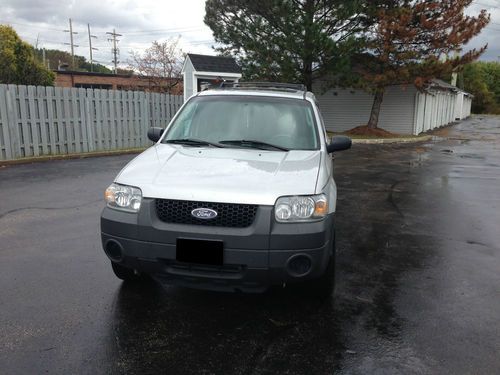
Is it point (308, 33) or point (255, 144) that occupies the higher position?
point (308, 33)

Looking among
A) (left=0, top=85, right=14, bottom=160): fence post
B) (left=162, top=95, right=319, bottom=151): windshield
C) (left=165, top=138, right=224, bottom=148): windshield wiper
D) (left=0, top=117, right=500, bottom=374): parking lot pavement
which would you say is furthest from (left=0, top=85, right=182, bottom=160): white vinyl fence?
(left=165, top=138, right=224, bottom=148): windshield wiper

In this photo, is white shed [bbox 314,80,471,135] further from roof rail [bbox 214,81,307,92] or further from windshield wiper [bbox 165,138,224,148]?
windshield wiper [bbox 165,138,224,148]

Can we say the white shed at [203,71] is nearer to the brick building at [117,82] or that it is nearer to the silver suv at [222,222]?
the brick building at [117,82]

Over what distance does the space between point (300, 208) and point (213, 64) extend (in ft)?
90.5

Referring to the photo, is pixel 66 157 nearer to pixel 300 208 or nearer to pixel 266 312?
pixel 266 312

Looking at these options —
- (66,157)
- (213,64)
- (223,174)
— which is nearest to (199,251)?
(223,174)

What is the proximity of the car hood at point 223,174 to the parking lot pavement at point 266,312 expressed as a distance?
3.41 ft

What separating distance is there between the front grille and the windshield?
1.24 meters

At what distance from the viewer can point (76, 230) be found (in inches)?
229

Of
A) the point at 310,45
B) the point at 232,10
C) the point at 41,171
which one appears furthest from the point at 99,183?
the point at 232,10

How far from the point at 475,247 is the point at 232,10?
1969 cm

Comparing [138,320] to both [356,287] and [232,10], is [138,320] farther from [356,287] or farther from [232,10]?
[232,10]

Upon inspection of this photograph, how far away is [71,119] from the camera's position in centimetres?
1311

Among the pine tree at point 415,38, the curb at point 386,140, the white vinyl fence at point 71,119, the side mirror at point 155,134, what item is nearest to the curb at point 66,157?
the white vinyl fence at point 71,119
